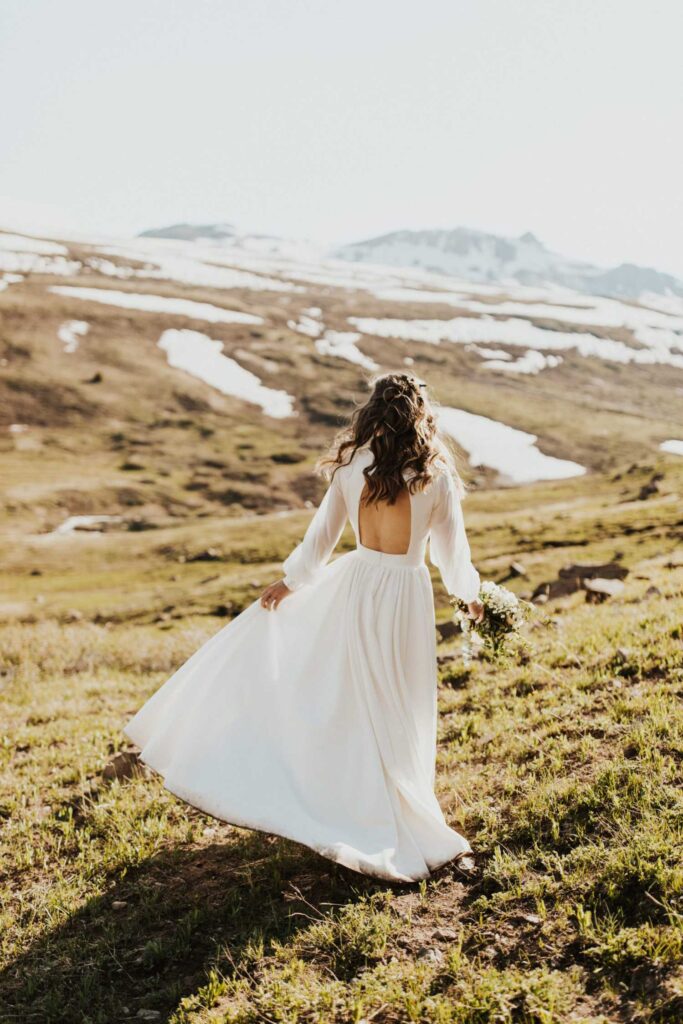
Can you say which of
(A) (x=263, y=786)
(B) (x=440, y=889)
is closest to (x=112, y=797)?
(A) (x=263, y=786)

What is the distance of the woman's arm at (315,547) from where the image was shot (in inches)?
248

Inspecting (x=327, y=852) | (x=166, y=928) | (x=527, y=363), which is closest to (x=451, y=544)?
(x=327, y=852)

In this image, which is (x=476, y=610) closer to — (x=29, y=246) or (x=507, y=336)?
(x=507, y=336)

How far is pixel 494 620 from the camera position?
22.7 ft

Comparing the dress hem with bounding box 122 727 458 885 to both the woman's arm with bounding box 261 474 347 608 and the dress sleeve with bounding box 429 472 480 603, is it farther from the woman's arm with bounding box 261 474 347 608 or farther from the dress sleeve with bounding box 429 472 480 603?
the dress sleeve with bounding box 429 472 480 603

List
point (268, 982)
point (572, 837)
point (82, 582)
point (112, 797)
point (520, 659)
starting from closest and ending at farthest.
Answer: point (268, 982), point (572, 837), point (112, 797), point (520, 659), point (82, 582)

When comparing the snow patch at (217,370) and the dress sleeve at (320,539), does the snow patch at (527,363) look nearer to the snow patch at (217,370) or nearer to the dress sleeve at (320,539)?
the snow patch at (217,370)

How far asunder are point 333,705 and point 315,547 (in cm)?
124

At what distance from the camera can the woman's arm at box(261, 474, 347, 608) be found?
20.6ft

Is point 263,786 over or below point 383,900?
over

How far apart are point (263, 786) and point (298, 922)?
1004 mm

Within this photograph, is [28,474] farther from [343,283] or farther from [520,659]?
[343,283]

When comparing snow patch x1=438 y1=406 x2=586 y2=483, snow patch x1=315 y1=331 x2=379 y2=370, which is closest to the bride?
snow patch x1=438 y1=406 x2=586 y2=483

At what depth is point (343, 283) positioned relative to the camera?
142m
